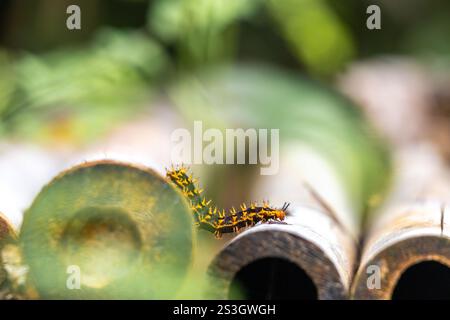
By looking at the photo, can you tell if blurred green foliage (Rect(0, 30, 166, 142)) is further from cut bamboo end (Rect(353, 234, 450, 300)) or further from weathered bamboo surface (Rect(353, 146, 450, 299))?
cut bamboo end (Rect(353, 234, 450, 300))

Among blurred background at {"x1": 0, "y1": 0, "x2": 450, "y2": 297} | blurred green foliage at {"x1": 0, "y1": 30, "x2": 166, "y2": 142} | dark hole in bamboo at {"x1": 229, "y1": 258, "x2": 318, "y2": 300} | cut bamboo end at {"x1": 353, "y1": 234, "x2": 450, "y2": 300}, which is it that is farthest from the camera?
blurred green foliage at {"x1": 0, "y1": 30, "x2": 166, "y2": 142}

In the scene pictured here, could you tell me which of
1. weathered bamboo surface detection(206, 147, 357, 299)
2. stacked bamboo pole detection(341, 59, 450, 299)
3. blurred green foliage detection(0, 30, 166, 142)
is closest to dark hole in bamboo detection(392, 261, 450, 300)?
stacked bamboo pole detection(341, 59, 450, 299)

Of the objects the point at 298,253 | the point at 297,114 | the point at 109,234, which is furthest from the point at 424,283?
the point at 297,114

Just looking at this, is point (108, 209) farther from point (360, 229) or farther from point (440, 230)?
point (360, 229)

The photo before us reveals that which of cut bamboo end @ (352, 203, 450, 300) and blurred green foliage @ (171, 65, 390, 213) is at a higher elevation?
blurred green foliage @ (171, 65, 390, 213)

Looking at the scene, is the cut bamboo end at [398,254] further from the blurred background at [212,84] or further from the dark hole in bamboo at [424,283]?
the blurred background at [212,84]

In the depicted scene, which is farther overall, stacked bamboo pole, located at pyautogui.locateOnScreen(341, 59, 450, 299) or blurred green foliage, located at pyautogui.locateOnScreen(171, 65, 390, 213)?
blurred green foliage, located at pyautogui.locateOnScreen(171, 65, 390, 213)
